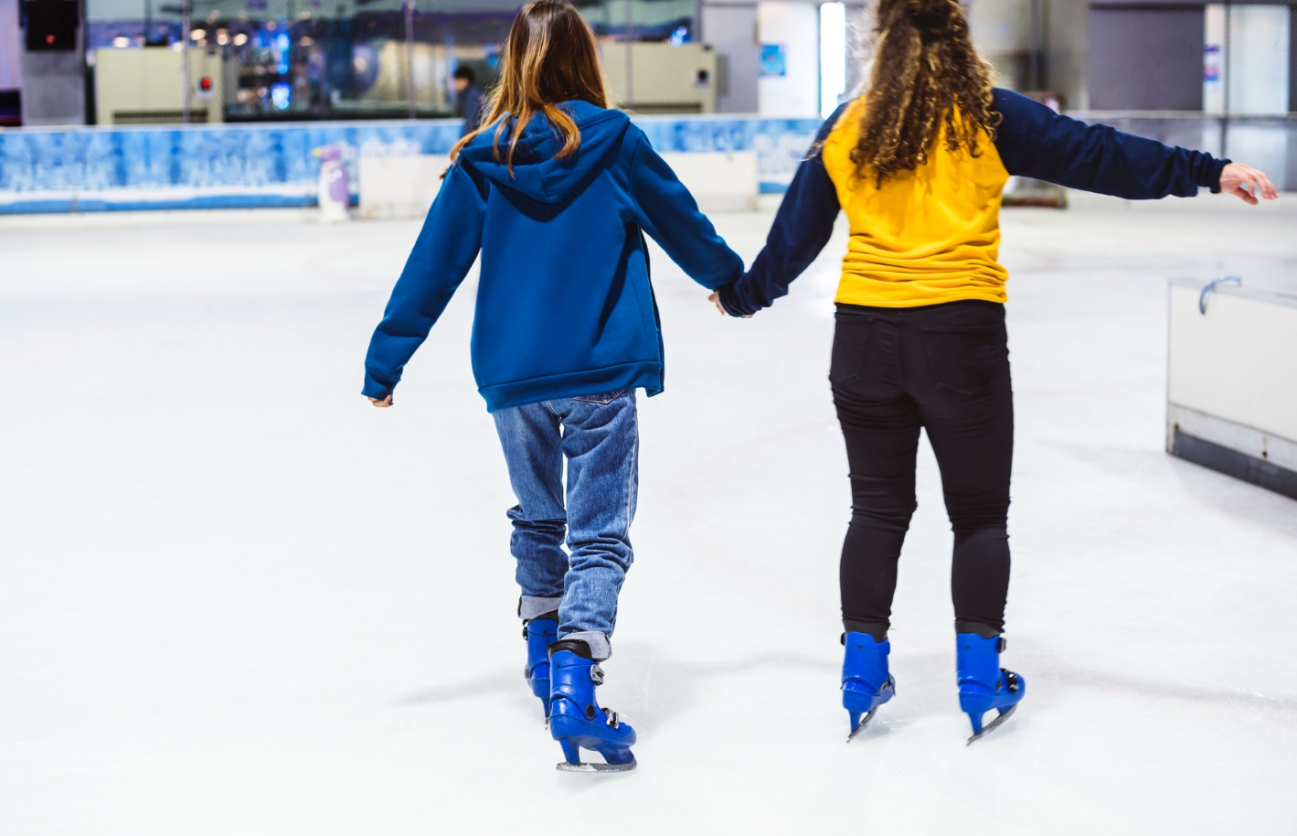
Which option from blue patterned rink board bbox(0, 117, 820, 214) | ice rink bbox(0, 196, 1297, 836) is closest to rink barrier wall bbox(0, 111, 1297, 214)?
blue patterned rink board bbox(0, 117, 820, 214)

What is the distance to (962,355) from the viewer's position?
2285mm

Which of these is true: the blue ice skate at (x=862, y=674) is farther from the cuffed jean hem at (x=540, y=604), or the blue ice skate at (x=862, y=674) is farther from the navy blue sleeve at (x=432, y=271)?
the navy blue sleeve at (x=432, y=271)

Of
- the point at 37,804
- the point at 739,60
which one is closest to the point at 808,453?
the point at 37,804

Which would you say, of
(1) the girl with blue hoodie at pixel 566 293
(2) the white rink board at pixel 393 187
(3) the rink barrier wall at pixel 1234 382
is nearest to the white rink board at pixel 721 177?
(2) the white rink board at pixel 393 187

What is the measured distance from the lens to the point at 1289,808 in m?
2.19

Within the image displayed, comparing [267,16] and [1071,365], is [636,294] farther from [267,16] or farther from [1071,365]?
[267,16]

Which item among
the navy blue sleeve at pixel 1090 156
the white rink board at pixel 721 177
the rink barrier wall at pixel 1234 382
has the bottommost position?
the rink barrier wall at pixel 1234 382

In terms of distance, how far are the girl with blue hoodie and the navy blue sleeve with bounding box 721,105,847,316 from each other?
0.42ft

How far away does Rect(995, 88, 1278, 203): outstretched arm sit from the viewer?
2.27 m

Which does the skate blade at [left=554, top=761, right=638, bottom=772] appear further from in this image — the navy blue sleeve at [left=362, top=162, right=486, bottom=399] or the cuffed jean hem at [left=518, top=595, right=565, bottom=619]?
the navy blue sleeve at [left=362, top=162, right=486, bottom=399]

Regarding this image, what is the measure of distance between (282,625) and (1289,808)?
2.10m

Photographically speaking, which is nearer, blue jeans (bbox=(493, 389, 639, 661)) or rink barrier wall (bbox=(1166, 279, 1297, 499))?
blue jeans (bbox=(493, 389, 639, 661))

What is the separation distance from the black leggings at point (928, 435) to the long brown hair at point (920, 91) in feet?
0.85

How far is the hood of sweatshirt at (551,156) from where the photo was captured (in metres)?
2.27
